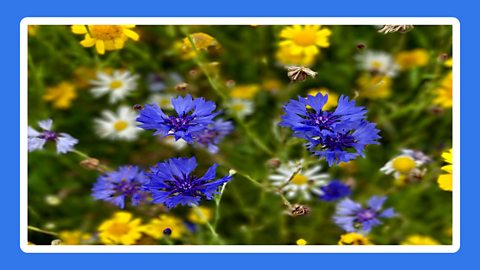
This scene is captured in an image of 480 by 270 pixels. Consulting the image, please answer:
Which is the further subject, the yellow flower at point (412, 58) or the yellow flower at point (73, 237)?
the yellow flower at point (412, 58)

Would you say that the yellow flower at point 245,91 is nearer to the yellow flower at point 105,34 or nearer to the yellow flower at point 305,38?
the yellow flower at point 305,38

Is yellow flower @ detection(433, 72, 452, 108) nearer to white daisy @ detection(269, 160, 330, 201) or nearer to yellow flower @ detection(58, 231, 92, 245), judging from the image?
white daisy @ detection(269, 160, 330, 201)

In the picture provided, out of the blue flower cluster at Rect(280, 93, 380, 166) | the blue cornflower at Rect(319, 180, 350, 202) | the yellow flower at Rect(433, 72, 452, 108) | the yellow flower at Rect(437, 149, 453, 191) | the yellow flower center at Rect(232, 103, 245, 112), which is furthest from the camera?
the yellow flower center at Rect(232, 103, 245, 112)

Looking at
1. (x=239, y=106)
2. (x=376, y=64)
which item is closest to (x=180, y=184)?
(x=239, y=106)

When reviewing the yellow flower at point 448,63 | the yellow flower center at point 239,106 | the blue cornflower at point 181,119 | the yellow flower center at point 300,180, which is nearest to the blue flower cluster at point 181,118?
the blue cornflower at point 181,119

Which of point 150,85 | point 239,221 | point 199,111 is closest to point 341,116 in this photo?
point 199,111

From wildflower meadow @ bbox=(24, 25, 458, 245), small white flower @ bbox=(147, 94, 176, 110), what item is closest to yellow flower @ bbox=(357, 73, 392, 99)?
wildflower meadow @ bbox=(24, 25, 458, 245)
